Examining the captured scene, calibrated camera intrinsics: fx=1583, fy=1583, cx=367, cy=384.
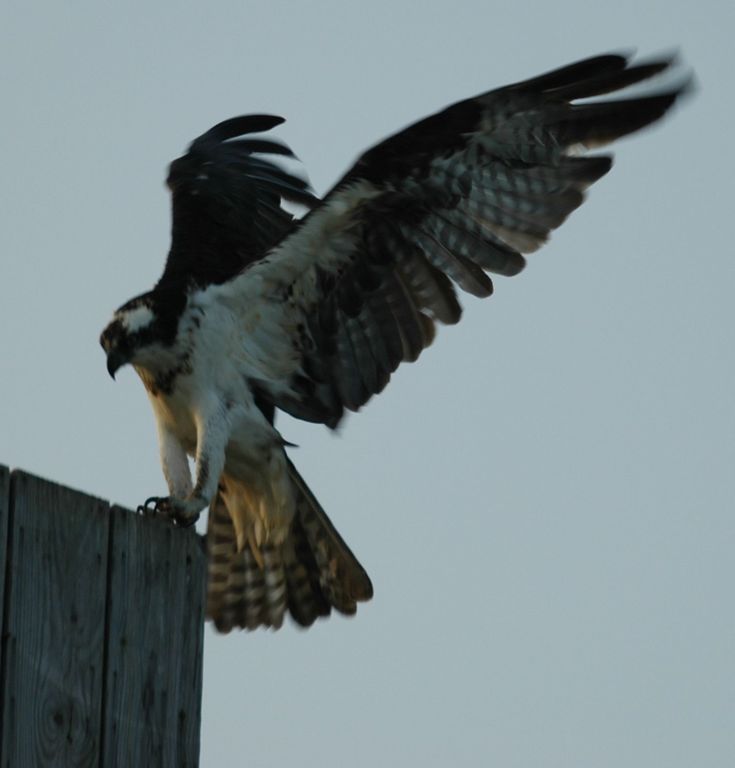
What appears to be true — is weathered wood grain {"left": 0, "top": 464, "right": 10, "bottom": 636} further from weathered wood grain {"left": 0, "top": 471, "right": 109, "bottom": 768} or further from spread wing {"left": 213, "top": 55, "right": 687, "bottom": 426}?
spread wing {"left": 213, "top": 55, "right": 687, "bottom": 426}

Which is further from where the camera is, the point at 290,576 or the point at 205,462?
the point at 290,576

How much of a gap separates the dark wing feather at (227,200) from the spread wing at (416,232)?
387 millimetres

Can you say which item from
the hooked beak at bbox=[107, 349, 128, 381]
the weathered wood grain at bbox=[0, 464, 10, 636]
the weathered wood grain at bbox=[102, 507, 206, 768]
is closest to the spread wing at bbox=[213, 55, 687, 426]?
the hooked beak at bbox=[107, 349, 128, 381]

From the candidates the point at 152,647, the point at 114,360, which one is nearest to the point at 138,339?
the point at 114,360

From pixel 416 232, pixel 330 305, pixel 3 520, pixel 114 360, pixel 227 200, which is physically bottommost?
pixel 3 520

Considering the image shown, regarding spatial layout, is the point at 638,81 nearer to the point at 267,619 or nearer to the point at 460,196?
the point at 460,196

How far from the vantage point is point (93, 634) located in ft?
10.8

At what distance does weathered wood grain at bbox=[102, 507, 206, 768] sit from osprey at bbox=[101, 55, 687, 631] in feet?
6.78

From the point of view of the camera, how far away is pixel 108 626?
3.34m

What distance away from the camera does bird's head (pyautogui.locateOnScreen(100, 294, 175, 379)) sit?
19.7 ft

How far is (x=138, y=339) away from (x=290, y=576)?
1.26m

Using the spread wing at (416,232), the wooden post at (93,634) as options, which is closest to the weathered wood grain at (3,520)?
the wooden post at (93,634)

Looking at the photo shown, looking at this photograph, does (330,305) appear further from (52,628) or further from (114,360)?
(52,628)

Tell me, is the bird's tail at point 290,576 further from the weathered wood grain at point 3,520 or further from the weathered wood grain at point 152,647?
the weathered wood grain at point 3,520
